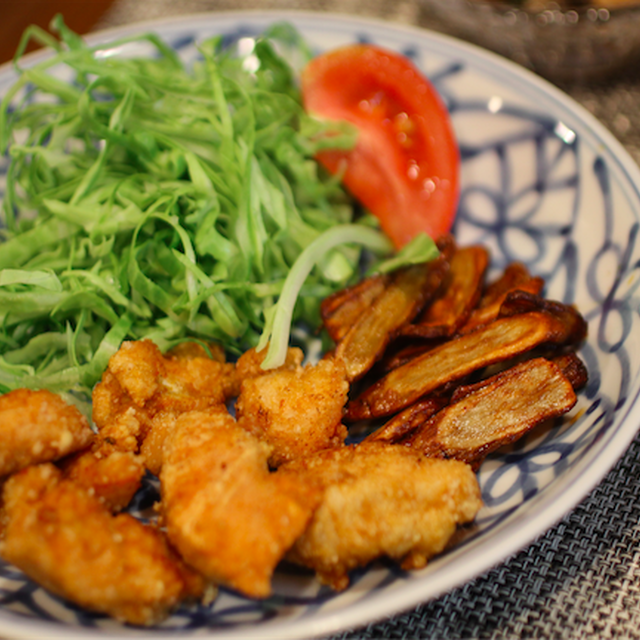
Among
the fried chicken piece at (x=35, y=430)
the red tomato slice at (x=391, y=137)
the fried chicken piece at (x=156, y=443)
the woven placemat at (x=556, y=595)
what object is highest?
the red tomato slice at (x=391, y=137)

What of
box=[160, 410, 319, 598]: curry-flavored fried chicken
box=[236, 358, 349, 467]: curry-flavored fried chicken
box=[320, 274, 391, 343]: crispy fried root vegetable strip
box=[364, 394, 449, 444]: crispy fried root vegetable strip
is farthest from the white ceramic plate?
box=[320, 274, 391, 343]: crispy fried root vegetable strip

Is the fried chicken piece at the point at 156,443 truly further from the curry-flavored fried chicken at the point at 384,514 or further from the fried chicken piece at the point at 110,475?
the curry-flavored fried chicken at the point at 384,514

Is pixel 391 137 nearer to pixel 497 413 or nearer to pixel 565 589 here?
pixel 497 413

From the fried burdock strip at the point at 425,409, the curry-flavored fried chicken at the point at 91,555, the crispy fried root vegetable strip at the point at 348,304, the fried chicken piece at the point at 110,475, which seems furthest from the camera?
the crispy fried root vegetable strip at the point at 348,304

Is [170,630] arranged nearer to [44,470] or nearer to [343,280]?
[44,470]

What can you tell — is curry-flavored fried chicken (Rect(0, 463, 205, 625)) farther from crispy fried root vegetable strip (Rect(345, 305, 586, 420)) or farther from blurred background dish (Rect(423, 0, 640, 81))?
blurred background dish (Rect(423, 0, 640, 81))

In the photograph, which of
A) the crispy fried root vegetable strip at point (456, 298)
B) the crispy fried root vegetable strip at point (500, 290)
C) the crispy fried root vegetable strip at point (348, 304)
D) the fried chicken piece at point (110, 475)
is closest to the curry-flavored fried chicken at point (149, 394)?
the fried chicken piece at point (110, 475)

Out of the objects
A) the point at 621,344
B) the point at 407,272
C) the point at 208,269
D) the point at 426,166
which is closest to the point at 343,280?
the point at 407,272

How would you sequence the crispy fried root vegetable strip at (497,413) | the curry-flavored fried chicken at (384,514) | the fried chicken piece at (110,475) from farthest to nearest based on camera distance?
the crispy fried root vegetable strip at (497,413)
the fried chicken piece at (110,475)
the curry-flavored fried chicken at (384,514)
